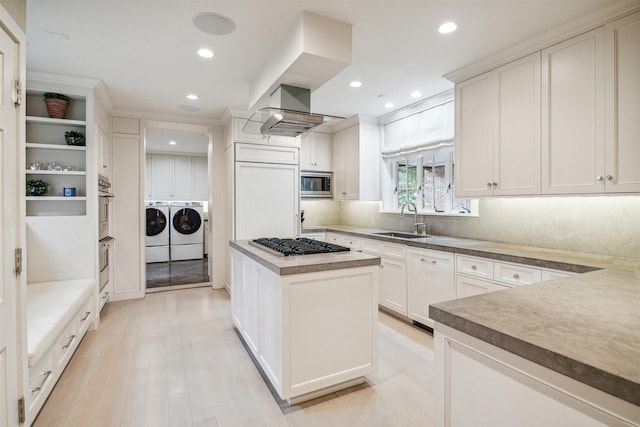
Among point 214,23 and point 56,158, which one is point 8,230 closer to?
point 214,23

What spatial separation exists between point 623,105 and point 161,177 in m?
7.81

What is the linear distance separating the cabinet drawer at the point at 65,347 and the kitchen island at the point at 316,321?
4.67ft

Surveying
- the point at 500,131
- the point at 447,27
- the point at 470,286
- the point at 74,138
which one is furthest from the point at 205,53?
the point at 470,286

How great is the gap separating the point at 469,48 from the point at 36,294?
13.4ft

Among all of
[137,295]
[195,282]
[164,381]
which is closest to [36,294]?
[164,381]

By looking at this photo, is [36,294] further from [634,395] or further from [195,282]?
[634,395]

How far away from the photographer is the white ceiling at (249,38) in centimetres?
205

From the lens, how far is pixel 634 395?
610mm

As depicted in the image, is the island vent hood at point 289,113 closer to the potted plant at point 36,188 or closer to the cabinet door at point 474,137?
the cabinet door at point 474,137

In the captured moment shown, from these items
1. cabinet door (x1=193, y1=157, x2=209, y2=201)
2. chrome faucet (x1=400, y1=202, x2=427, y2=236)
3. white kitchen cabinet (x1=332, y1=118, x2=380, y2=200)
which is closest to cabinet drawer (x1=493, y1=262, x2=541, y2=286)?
chrome faucet (x1=400, y1=202, x2=427, y2=236)

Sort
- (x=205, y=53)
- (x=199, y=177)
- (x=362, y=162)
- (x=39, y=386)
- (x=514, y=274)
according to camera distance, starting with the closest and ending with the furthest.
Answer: (x=39, y=386) < (x=514, y=274) < (x=205, y=53) < (x=362, y=162) < (x=199, y=177)

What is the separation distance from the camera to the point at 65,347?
8.13ft

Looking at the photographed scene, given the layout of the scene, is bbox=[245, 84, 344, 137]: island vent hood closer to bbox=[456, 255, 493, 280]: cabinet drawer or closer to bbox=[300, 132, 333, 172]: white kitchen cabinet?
bbox=[456, 255, 493, 280]: cabinet drawer

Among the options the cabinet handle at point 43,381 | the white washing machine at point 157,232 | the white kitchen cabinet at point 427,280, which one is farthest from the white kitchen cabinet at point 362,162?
the white washing machine at point 157,232
